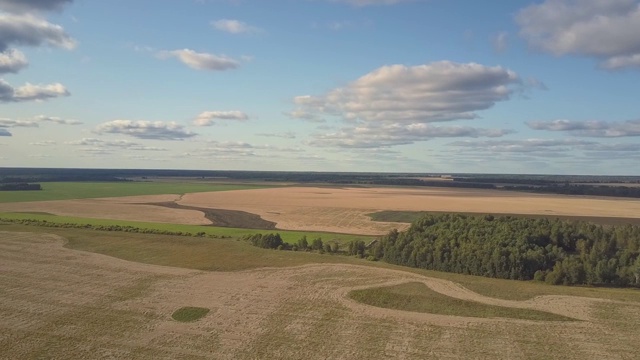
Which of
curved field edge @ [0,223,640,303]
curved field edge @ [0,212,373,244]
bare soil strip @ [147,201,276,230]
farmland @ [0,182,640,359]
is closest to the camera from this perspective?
farmland @ [0,182,640,359]

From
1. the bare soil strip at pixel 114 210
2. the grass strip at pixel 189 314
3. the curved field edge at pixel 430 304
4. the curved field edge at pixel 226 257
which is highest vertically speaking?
the bare soil strip at pixel 114 210

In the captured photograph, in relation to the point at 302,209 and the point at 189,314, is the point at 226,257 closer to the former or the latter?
the point at 189,314

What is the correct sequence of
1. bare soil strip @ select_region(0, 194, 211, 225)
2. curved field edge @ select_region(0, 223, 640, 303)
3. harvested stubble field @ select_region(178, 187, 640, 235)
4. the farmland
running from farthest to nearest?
bare soil strip @ select_region(0, 194, 211, 225) → harvested stubble field @ select_region(178, 187, 640, 235) → curved field edge @ select_region(0, 223, 640, 303) → the farmland

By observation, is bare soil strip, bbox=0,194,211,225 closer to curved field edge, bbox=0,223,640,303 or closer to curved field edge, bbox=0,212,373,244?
curved field edge, bbox=0,212,373,244

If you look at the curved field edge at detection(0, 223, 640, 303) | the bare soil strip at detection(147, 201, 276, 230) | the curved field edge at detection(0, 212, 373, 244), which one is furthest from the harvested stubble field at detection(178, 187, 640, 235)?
the curved field edge at detection(0, 223, 640, 303)

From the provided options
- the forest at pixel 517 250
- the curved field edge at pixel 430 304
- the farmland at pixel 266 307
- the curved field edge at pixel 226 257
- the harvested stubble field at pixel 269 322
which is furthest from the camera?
the forest at pixel 517 250

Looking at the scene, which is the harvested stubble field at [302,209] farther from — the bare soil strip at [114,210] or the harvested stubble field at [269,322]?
the harvested stubble field at [269,322]

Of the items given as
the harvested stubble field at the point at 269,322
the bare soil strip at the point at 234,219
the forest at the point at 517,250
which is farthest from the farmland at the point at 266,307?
the bare soil strip at the point at 234,219

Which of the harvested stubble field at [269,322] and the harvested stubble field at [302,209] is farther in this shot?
the harvested stubble field at [302,209]
